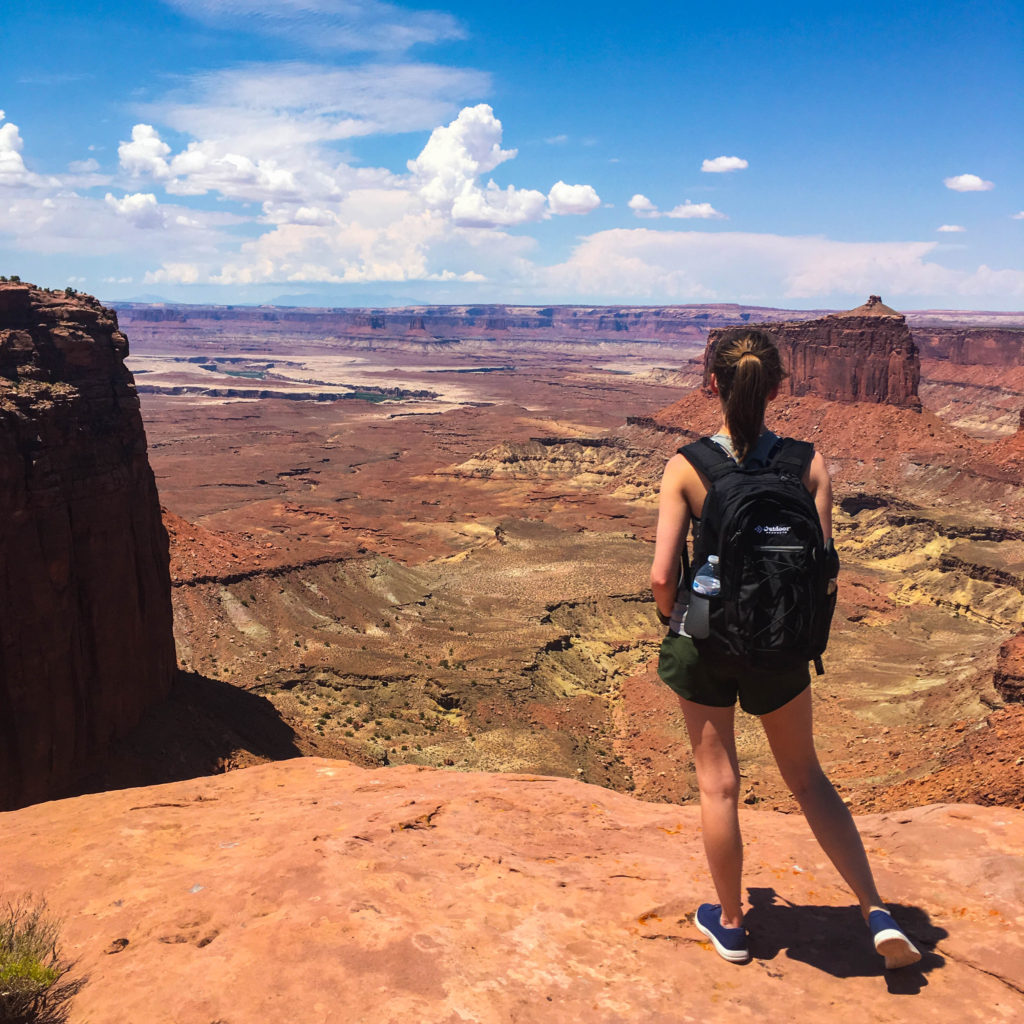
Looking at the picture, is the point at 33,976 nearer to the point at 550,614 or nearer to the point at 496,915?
the point at 496,915

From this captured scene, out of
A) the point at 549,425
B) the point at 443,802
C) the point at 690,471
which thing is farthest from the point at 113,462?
the point at 549,425

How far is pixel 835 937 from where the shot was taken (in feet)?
14.5

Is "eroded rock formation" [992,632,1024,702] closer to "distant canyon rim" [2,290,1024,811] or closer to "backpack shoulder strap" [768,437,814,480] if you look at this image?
"distant canyon rim" [2,290,1024,811]

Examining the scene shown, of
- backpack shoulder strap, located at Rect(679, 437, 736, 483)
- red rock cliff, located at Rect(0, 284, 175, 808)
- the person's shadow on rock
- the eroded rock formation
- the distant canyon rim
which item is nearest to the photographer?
backpack shoulder strap, located at Rect(679, 437, 736, 483)

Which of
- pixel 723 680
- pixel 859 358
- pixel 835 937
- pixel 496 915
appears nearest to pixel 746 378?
pixel 723 680

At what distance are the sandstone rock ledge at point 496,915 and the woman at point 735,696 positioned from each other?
320 mm

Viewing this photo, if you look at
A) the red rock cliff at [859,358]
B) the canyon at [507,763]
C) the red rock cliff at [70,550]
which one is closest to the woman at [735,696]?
the canyon at [507,763]

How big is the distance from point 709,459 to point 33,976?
422 centimetres

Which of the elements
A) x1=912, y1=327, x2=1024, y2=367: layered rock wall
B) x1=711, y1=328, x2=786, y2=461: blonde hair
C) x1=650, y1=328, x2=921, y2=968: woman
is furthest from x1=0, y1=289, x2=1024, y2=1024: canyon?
x1=912, y1=327, x2=1024, y2=367: layered rock wall

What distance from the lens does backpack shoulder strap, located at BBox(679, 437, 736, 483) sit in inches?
156

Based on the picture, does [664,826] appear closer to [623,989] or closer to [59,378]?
[623,989]

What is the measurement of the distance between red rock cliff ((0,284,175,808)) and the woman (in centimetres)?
1299

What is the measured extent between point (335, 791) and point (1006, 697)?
15.6 meters

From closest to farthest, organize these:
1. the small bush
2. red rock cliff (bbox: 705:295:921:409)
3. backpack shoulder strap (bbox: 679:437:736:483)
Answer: the small bush
backpack shoulder strap (bbox: 679:437:736:483)
red rock cliff (bbox: 705:295:921:409)
